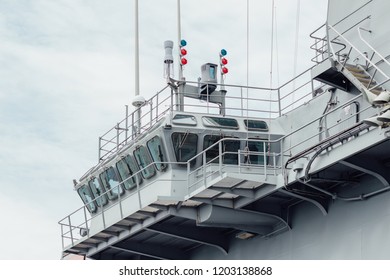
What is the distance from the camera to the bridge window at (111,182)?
2992 cm

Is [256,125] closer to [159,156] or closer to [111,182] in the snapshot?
[159,156]

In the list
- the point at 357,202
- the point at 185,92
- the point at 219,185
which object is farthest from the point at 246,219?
the point at 185,92

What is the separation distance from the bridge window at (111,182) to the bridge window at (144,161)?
1923 mm

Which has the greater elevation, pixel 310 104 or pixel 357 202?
pixel 310 104

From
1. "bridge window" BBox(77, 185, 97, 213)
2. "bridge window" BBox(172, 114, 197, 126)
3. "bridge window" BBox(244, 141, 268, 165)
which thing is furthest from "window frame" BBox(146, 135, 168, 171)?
"bridge window" BBox(77, 185, 97, 213)

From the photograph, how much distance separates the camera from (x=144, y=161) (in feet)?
91.3

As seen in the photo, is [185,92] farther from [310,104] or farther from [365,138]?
[365,138]

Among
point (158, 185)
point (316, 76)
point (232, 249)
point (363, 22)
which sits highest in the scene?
point (363, 22)

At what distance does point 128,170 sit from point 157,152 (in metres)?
2.53

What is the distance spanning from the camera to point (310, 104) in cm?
2573

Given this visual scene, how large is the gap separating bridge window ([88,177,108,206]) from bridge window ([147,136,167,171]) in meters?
4.17

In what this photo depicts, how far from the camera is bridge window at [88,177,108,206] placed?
101 feet

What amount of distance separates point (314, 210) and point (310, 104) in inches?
151

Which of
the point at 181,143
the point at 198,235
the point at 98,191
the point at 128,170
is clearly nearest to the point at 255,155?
the point at 181,143
